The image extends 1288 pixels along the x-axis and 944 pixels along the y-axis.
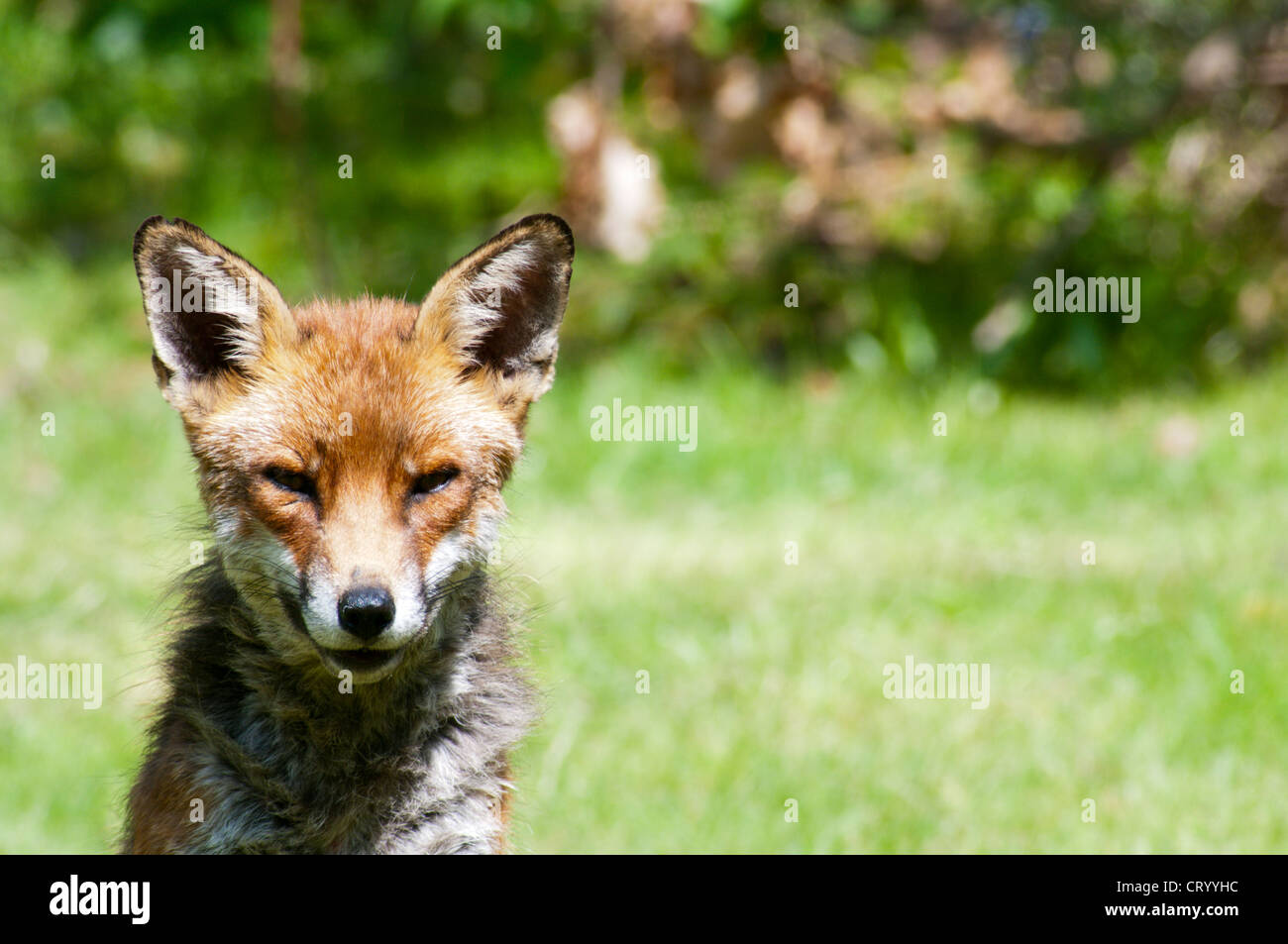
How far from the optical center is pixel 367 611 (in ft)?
9.68

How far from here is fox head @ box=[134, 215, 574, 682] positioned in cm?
308

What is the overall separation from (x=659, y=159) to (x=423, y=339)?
6.60 metres

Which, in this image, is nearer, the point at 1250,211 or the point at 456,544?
the point at 456,544

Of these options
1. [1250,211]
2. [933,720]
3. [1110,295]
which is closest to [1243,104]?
[1250,211]

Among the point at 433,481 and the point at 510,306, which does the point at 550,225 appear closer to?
the point at 510,306

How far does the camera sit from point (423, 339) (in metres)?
3.44

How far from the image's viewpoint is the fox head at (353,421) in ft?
10.1

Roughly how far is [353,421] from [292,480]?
7.5 inches

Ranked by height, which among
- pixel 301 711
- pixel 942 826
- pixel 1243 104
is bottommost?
pixel 942 826

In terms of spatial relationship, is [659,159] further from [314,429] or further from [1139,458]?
[314,429]
